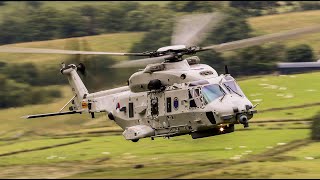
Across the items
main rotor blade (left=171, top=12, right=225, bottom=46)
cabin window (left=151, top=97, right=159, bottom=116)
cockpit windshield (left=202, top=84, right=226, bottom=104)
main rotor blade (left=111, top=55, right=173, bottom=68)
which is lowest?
cabin window (left=151, top=97, right=159, bottom=116)

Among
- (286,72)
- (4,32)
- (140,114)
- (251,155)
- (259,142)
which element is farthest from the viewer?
(4,32)

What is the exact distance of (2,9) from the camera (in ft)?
454

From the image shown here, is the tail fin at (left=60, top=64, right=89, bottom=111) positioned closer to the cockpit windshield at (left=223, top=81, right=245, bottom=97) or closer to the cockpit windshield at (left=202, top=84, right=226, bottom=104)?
the cockpit windshield at (left=202, top=84, right=226, bottom=104)

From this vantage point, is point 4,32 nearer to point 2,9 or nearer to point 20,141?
point 2,9

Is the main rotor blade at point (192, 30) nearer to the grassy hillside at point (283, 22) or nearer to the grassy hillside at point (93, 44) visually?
the grassy hillside at point (93, 44)

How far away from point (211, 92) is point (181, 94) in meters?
1.40

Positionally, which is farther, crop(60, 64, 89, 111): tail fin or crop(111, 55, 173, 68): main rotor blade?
crop(60, 64, 89, 111): tail fin

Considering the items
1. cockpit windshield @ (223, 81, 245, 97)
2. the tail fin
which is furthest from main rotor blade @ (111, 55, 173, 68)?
the tail fin

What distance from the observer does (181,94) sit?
41.5 m

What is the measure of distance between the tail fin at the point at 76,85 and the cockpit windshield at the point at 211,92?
27.5 ft

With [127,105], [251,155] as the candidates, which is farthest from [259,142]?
[127,105]

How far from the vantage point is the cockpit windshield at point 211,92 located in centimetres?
4084

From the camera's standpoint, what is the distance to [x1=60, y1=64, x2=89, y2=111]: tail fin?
47.5 meters

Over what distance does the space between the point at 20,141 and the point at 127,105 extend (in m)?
23.1
